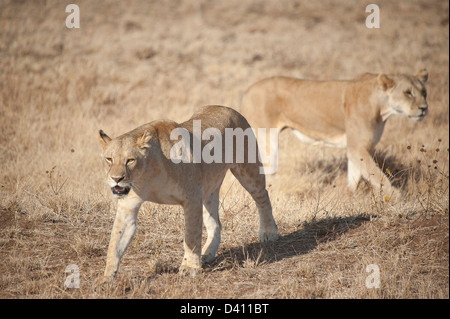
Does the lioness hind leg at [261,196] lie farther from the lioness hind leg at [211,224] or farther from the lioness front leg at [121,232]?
the lioness front leg at [121,232]

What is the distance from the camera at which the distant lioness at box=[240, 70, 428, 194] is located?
8.53 meters

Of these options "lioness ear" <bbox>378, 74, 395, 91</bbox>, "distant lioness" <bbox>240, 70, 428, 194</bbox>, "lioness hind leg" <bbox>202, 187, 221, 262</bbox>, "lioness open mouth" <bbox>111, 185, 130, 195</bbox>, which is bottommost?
"lioness hind leg" <bbox>202, 187, 221, 262</bbox>

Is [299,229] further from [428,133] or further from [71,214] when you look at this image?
[428,133]

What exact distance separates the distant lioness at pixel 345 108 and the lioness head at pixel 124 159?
4506 millimetres

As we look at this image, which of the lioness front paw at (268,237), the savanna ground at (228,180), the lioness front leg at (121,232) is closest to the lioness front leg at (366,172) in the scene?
the savanna ground at (228,180)

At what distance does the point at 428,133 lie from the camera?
12.8 m

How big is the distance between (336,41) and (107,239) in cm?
1653

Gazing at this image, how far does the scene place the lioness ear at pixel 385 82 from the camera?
8.46 m

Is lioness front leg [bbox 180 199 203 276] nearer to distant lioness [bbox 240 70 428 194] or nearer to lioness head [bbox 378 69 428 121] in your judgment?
distant lioness [bbox 240 70 428 194]

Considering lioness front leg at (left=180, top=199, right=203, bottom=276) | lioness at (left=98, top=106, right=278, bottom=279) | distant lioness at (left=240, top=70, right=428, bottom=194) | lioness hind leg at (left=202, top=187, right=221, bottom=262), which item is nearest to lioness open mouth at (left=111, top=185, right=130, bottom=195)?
lioness at (left=98, top=106, right=278, bottom=279)

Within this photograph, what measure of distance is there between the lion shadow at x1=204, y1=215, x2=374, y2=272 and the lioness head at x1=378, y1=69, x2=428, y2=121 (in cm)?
296

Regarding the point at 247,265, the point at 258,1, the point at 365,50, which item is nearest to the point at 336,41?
the point at 365,50

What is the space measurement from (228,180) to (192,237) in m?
4.69

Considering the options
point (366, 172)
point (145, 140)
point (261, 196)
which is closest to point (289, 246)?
point (261, 196)
